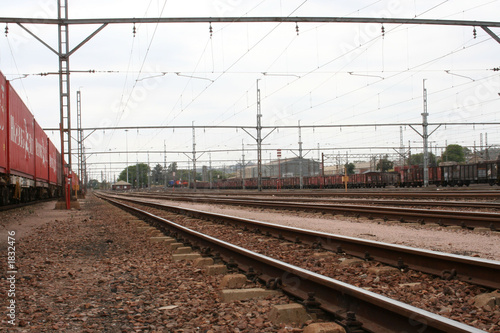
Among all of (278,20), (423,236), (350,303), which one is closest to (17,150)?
(278,20)

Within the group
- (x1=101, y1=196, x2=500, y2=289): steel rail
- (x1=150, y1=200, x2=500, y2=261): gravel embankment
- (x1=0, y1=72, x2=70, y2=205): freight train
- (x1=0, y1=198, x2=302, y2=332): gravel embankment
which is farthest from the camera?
(x1=0, y1=72, x2=70, y2=205): freight train

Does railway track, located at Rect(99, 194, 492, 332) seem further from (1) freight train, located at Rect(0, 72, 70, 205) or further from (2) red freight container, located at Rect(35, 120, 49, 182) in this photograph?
(2) red freight container, located at Rect(35, 120, 49, 182)

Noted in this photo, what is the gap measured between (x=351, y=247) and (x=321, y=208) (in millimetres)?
8549

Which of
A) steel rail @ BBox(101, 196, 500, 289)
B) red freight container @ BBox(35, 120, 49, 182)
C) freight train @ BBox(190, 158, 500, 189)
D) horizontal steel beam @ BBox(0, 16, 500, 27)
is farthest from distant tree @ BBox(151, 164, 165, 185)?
steel rail @ BBox(101, 196, 500, 289)

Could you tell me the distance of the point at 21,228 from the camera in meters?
12.9

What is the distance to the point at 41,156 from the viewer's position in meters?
25.1

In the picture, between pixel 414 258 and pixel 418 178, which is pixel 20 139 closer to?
pixel 414 258

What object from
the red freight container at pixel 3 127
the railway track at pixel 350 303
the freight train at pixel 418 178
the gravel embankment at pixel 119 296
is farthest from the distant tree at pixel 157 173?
the railway track at pixel 350 303

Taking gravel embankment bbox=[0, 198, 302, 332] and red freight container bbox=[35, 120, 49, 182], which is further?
red freight container bbox=[35, 120, 49, 182]

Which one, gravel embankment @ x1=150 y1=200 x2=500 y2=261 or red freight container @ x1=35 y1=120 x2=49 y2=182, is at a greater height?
red freight container @ x1=35 y1=120 x2=49 y2=182

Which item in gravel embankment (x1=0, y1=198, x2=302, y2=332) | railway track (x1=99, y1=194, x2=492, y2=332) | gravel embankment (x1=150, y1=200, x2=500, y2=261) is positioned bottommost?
gravel embankment (x1=0, y1=198, x2=302, y2=332)

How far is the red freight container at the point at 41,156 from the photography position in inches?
915

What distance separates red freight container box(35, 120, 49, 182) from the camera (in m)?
23.2

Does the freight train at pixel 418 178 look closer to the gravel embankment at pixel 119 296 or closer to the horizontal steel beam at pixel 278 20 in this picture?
the horizontal steel beam at pixel 278 20
